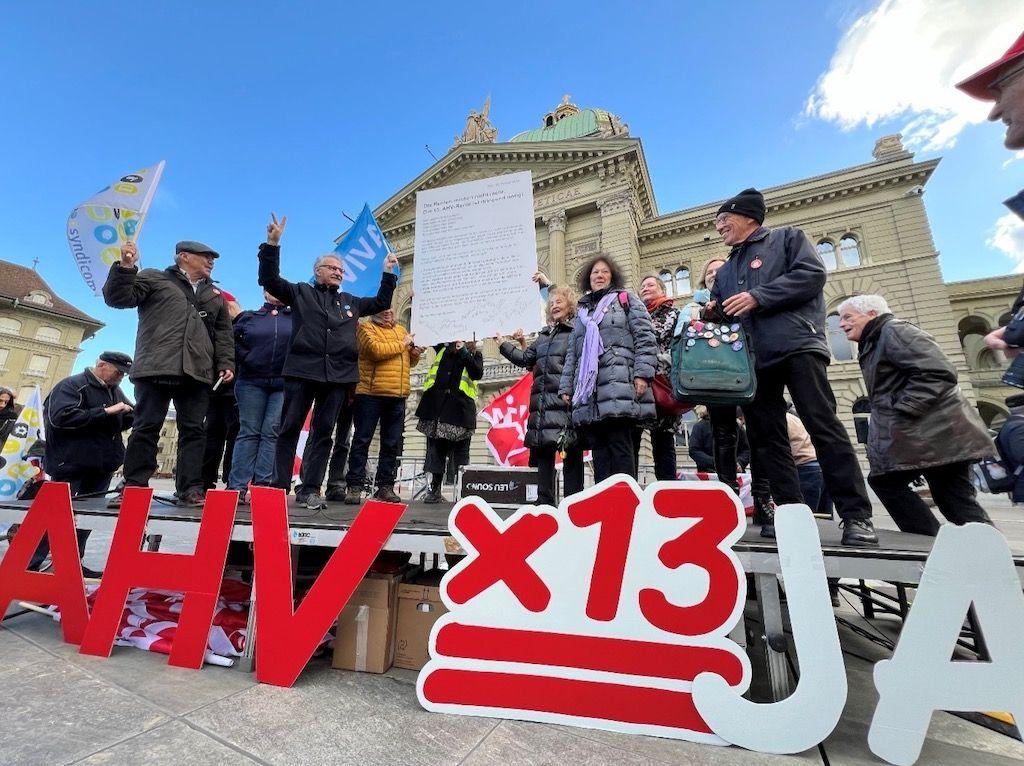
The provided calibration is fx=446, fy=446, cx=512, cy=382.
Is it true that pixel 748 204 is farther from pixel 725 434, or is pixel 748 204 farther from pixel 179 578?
pixel 179 578

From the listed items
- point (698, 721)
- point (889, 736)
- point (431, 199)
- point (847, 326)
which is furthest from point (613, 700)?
point (431, 199)

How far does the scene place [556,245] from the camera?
811 inches

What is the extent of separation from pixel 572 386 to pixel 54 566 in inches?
122

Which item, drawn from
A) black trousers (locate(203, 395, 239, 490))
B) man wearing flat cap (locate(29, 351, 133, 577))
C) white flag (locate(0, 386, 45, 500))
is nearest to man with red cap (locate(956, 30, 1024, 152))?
black trousers (locate(203, 395, 239, 490))

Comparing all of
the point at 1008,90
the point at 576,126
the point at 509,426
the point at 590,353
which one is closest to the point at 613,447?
the point at 590,353

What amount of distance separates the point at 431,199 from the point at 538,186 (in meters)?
19.5

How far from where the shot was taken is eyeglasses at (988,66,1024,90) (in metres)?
1.38

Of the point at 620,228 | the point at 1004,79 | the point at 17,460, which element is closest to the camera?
the point at 1004,79

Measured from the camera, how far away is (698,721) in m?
1.56

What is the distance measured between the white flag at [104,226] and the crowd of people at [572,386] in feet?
0.77

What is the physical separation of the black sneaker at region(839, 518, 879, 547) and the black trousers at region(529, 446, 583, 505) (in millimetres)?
1703

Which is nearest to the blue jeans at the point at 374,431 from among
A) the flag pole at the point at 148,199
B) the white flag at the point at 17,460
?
the flag pole at the point at 148,199

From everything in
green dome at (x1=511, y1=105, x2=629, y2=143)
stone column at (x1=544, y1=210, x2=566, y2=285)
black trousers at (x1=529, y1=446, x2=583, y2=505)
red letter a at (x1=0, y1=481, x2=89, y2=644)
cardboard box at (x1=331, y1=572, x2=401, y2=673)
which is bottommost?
cardboard box at (x1=331, y1=572, x2=401, y2=673)

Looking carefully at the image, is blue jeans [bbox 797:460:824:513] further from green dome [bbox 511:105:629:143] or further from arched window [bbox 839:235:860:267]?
green dome [bbox 511:105:629:143]
